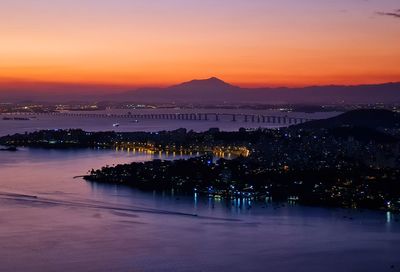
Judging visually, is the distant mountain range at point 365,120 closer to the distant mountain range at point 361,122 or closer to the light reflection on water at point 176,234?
the distant mountain range at point 361,122

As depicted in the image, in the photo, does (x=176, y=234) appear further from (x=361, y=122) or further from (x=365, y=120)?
(x=365, y=120)

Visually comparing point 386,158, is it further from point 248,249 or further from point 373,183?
point 248,249

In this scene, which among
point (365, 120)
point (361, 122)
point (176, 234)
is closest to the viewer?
point (176, 234)

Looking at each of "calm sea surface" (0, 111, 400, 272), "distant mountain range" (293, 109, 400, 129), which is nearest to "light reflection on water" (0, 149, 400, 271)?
"calm sea surface" (0, 111, 400, 272)

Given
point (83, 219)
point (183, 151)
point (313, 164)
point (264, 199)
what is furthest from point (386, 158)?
point (83, 219)

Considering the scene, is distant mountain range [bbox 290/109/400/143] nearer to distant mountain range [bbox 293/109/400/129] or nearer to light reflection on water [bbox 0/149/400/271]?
distant mountain range [bbox 293/109/400/129]

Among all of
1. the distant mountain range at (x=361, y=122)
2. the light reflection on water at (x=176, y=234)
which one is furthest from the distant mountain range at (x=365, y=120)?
the light reflection on water at (x=176, y=234)

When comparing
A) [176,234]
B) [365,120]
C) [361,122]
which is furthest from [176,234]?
[365,120]
